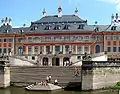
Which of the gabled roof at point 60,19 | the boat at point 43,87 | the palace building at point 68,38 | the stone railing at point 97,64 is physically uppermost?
the gabled roof at point 60,19

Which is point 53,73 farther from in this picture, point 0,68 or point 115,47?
point 115,47

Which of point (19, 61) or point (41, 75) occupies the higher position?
point (19, 61)

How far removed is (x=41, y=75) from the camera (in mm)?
39094

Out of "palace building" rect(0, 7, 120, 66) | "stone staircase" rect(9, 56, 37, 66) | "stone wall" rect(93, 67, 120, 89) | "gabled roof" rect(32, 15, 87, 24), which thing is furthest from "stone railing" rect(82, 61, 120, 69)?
"gabled roof" rect(32, 15, 87, 24)

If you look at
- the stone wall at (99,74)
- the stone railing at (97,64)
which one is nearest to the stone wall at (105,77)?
the stone wall at (99,74)

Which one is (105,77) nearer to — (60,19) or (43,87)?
(43,87)

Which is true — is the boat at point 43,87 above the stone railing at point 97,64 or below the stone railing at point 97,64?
below

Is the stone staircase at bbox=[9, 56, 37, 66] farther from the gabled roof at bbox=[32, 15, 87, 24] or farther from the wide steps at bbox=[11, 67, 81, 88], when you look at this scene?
the gabled roof at bbox=[32, 15, 87, 24]

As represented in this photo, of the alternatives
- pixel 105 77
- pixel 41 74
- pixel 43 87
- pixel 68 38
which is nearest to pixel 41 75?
pixel 41 74

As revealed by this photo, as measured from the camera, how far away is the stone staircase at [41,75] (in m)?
37.8

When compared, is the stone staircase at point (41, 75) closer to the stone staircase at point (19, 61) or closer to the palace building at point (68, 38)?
the stone staircase at point (19, 61)

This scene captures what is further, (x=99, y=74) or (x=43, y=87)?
(x=99, y=74)

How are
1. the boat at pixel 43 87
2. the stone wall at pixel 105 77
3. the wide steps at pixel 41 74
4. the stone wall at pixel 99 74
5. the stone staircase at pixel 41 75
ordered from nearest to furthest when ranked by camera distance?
the boat at pixel 43 87, the stone wall at pixel 99 74, the stone wall at pixel 105 77, the stone staircase at pixel 41 75, the wide steps at pixel 41 74

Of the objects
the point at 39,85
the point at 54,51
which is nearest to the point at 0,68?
the point at 39,85
